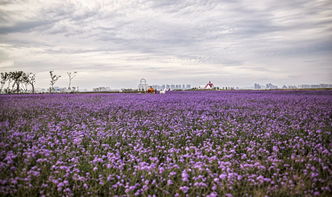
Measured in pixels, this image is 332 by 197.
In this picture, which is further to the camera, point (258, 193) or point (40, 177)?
point (40, 177)

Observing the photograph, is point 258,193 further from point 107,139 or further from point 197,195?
point 107,139

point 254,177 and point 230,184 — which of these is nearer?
point 230,184

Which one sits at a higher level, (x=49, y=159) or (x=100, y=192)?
(x=49, y=159)

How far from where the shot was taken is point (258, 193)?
2.41 m

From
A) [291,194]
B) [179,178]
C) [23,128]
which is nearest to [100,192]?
[179,178]

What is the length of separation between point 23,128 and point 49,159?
2488mm

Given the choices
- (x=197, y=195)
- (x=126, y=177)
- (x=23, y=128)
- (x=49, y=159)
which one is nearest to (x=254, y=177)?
(x=197, y=195)

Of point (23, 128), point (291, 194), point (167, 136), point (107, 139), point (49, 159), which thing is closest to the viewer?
point (291, 194)

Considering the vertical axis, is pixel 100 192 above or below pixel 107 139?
below

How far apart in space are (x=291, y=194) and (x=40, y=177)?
3.04 m

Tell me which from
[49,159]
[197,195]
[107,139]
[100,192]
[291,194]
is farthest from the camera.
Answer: [107,139]

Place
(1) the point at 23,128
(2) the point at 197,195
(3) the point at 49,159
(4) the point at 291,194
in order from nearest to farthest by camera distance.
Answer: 1. (4) the point at 291,194
2. (2) the point at 197,195
3. (3) the point at 49,159
4. (1) the point at 23,128

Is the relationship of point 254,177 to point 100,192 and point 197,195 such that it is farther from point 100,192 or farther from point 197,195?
point 100,192

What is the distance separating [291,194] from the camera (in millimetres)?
2391
